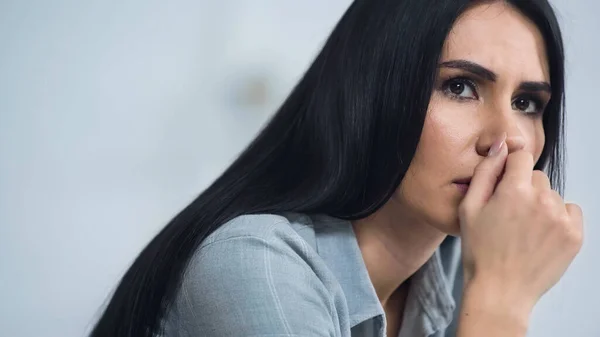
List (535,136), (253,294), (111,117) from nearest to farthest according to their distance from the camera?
(253,294), (535,136), (111,117)

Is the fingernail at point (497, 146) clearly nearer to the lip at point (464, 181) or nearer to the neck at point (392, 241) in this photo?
the lip at point (464, 181)

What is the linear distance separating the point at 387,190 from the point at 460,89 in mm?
148

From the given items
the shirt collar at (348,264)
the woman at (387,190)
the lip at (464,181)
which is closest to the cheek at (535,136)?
the woman at (387,190)

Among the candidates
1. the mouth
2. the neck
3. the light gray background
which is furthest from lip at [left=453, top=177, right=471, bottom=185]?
the light gray background

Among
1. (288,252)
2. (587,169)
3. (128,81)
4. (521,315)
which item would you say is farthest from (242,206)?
(587,169)

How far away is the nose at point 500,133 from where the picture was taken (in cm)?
73

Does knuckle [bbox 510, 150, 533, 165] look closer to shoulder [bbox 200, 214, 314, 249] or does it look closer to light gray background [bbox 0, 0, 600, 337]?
shoulder [bbox 200, 214, 314, 249]

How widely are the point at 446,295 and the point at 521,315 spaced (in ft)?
1.03

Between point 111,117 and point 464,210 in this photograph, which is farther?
point 111,117

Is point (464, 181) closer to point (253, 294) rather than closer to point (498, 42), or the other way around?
point (498, 42)

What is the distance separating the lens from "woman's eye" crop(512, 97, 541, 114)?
804 mm

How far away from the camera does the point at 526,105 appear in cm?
82

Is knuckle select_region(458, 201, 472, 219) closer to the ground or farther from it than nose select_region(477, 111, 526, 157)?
closer to the ground

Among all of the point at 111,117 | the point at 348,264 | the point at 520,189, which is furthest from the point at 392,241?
the point at 111,117
